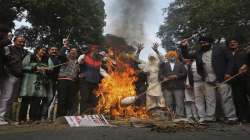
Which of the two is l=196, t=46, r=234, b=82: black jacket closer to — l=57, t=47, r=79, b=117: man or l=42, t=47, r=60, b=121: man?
l=57, t=47, r=79, b=117: man

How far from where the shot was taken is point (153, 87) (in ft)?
41.5

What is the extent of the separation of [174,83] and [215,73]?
2091 mm

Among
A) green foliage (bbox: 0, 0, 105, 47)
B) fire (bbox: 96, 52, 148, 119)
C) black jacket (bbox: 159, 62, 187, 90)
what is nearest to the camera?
fire (bbox: 96, 52, 148, 119)

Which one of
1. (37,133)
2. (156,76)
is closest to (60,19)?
(156,76)

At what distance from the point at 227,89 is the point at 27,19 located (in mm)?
19787

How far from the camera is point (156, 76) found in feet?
42.3

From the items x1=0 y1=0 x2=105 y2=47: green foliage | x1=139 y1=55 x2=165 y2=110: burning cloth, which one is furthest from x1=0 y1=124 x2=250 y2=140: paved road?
x1=0 y1=0 x2=105 y2=47: green foliage

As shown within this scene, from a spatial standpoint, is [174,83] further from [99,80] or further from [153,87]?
[99,80]

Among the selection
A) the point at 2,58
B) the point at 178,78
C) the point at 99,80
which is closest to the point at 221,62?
the point at 178,78

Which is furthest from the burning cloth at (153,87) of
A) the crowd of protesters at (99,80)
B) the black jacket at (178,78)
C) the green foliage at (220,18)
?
the green foliage at (220,18)

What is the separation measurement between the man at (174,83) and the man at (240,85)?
221cm

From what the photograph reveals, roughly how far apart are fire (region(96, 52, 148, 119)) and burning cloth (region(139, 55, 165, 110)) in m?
0.40

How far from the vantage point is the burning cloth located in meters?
12.7

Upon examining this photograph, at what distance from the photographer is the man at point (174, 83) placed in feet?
39.4
